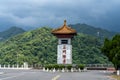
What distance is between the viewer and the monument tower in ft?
273

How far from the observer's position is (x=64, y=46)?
273 ft

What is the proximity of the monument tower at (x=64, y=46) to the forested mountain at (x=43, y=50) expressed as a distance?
15098mm

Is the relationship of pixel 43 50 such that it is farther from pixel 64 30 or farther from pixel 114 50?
pixel 114 50

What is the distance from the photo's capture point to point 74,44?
11369 centimetres

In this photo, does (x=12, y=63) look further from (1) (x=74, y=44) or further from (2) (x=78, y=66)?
(2) (x=78, y=66)

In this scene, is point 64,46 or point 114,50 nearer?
point 114,50

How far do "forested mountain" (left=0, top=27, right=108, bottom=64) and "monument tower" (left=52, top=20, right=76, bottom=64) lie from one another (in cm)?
1510

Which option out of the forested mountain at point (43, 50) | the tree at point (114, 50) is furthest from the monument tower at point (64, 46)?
the tree at point (114, 50)

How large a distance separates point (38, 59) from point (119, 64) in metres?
47.7

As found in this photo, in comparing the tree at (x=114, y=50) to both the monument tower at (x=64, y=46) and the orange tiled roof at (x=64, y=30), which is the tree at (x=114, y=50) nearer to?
the monument tower at (x=64, y=46)

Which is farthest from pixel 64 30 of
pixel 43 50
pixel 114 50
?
pixel 114 50

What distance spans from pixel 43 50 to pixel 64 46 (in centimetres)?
2294

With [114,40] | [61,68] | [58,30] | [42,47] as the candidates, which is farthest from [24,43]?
[114,40]

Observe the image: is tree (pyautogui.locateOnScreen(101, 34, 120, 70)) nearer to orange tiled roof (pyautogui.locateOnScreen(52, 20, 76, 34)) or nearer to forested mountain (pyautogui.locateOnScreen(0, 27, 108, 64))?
orange tiled roof (pyautogui.locateOnScreen(52, 20, 76, 34))
